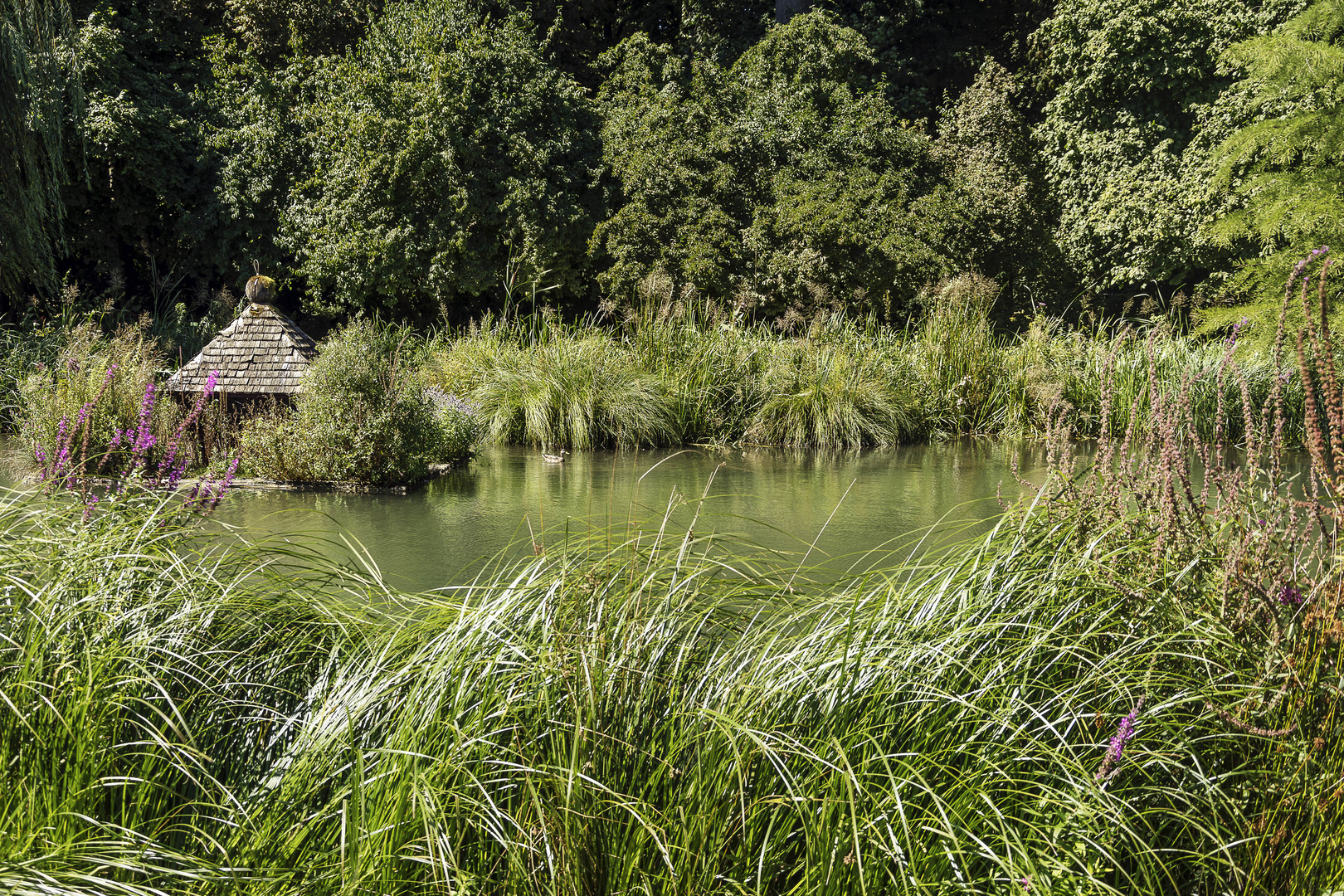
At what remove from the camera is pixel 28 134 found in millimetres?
10102

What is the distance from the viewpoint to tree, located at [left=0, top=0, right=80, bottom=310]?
9219 millimetres

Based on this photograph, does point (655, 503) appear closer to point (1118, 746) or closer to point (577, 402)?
point (577, 402)

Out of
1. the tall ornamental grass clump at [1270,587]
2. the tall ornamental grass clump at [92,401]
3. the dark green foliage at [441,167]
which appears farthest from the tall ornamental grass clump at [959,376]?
the tall ornamental grass clump at [1270,587]

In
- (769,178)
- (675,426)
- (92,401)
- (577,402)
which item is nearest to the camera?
(92,401)

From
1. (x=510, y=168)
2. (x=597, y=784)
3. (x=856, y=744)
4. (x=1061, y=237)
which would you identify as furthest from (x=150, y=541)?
(x=1061, y=237)

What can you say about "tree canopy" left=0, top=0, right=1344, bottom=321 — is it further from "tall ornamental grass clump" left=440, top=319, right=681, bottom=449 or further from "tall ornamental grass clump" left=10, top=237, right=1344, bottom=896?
"tall ornamental grass clump" left=10, top=237, right=1344, bottom=896

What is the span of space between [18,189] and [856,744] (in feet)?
35.1

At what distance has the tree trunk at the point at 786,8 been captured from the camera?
19828 millimetres

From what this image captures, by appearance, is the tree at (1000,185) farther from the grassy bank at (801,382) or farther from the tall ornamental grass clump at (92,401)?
the tall ornamental grass clump at (92,401)

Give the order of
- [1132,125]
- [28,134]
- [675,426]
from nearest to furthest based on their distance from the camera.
→ [28,134], [675,426], [1132,125]

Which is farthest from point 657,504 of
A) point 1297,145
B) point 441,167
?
point 441,167

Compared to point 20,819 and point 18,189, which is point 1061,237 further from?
point 20,819

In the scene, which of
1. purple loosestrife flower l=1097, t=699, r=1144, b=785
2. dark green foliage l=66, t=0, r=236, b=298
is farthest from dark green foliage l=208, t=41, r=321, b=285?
purple loosestrife flower l=1097, t=699, r=1144, b=785

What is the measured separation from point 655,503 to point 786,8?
587 inches
